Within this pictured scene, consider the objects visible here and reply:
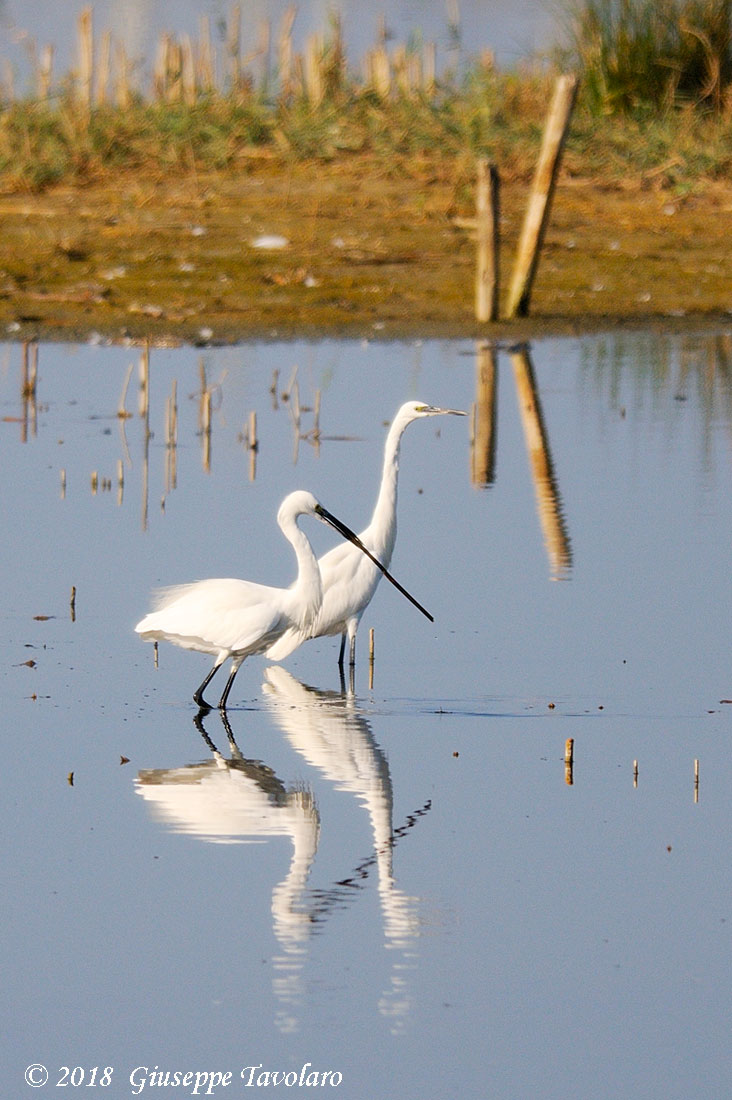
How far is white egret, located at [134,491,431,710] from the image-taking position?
760 cm

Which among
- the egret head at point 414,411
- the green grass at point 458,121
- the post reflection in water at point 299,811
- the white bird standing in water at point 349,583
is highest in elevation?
the green grass at point 458,121

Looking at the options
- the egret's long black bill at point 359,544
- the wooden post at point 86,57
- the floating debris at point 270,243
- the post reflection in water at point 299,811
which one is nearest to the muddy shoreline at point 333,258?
the floating debris at point 270,243

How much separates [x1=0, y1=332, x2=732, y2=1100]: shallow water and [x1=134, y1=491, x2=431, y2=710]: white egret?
0.22m

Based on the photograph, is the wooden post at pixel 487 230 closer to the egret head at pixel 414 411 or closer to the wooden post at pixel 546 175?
the wooden post at pixel 546 175

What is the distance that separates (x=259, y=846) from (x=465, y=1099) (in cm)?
170

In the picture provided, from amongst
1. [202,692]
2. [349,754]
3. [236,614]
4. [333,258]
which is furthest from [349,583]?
[333,258]

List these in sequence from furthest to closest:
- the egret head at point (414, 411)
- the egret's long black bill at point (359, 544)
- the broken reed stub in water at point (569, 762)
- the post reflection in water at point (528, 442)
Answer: the post reflection in water at point (528, 442)
the egret head at point (414, 411)
the egret's long black bill at point (359, 544)
the broken reed stub in water at point (569, 762)

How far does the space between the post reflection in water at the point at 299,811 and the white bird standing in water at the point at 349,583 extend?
0.81 ft

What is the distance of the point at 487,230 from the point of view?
16984 millimetres

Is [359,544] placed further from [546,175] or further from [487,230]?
[546,175]

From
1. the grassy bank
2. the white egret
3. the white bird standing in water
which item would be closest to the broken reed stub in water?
the white egret

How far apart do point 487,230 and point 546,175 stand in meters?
0.76

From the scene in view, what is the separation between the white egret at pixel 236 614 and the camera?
760 centimetres

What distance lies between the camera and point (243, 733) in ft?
23.8
